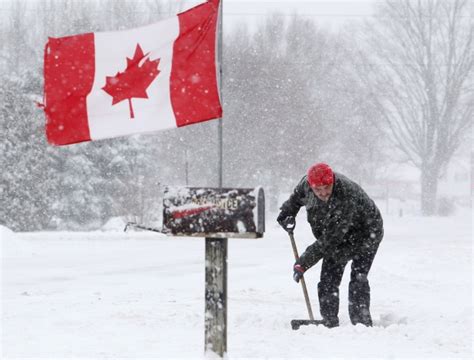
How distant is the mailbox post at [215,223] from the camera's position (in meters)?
4.34

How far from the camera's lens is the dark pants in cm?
611

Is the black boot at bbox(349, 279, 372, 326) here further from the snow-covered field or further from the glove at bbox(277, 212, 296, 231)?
the glove at bbox(277, 212, 296, 231)

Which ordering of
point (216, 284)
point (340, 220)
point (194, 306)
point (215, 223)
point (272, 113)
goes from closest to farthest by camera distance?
point (215, 223) < point (216, 284) < point (340, 220) < point (194, 306) < point (272, 113)

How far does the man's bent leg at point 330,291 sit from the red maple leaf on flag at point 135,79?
2191 millimetres

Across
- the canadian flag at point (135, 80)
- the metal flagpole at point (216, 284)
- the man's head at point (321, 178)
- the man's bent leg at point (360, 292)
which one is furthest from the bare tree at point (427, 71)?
the metal flagpole at point (216, 284)

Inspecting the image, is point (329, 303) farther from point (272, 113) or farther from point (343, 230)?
point (272, 113)

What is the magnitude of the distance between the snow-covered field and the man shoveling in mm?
308

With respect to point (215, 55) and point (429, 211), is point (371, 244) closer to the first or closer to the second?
point (215, 55)

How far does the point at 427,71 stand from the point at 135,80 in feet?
117

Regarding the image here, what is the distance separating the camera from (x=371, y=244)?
20.0 ft

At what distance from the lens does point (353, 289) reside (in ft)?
20.2

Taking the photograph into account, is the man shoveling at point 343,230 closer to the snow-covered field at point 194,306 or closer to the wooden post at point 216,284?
the snow-covered field at point 194,306

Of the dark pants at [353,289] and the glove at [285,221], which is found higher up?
the glove at [285,221]

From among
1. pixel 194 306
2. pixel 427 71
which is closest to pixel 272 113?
pixel 427 71
